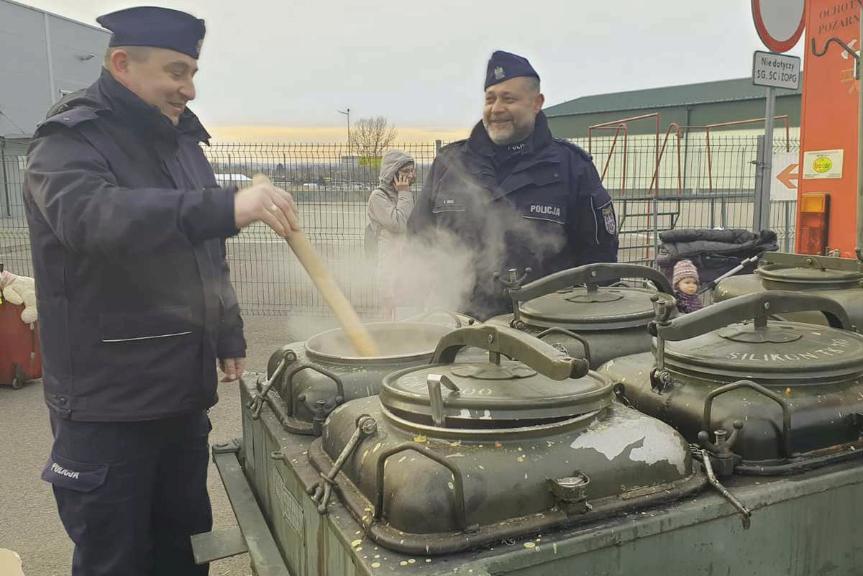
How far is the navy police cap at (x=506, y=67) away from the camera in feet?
10.8

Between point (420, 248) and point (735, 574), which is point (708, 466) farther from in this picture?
point (420, 248)

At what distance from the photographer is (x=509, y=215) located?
131 inches

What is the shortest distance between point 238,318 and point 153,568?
905mm

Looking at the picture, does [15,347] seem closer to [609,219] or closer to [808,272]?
[609,219]

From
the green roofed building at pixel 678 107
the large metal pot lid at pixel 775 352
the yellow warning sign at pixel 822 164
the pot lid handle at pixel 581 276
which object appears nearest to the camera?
the large metal pot lid at pixel 775 352

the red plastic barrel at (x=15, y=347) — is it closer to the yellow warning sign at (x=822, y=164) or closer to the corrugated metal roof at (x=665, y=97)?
the yellow warning sign at (x=822, y=164)

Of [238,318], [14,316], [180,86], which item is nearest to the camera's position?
[180,86]

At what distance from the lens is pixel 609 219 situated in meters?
3.38

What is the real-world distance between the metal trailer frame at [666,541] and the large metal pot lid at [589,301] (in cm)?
80

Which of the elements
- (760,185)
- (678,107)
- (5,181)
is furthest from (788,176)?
(678,107)

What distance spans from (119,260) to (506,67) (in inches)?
80.5

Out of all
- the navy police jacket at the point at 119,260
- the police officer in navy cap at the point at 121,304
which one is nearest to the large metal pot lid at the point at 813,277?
the police officer in navy cap at the point at 121,304

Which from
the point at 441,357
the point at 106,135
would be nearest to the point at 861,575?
the point at 441,357

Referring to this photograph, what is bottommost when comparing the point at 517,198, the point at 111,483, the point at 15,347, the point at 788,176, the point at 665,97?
the point at 15,347
